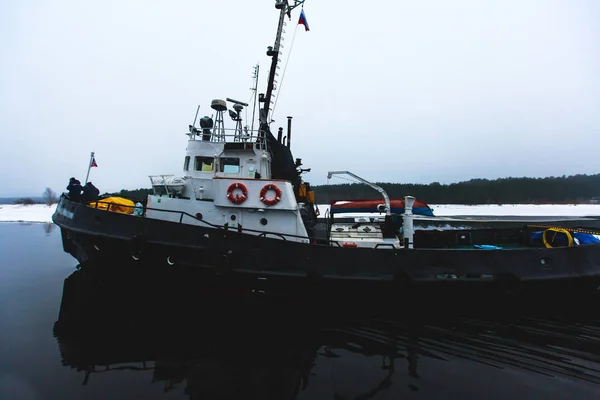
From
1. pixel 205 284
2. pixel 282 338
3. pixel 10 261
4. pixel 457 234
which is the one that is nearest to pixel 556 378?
pixel 282 338

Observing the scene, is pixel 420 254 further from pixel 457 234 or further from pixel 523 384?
pixel 457 234

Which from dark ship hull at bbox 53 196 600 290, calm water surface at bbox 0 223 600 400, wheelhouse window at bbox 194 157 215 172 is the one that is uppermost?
wheelhouse window at bbox 194 157 215 172

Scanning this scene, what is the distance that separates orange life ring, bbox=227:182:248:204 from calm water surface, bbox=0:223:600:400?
87.5 inches

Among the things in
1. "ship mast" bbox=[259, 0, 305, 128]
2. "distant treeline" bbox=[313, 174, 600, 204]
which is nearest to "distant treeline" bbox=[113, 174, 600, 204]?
"distant treeline" bbox=[313, 174, 600, 204]

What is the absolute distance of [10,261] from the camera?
11859 mm

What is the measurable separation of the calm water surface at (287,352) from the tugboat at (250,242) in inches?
34.8

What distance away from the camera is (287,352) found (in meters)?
4.86

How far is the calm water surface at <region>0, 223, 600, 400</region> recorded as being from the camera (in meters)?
4.00

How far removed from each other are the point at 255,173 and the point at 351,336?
13.5 ft

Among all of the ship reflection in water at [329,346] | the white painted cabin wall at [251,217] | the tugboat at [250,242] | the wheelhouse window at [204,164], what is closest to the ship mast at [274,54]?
the tugboat at [250,242]

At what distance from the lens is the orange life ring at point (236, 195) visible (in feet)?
21.6

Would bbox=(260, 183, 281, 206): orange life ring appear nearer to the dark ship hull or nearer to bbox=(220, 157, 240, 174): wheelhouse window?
the dark ship hull

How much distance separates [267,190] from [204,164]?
1.89m

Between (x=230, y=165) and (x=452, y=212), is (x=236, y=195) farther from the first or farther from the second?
(x=452, y=212)
